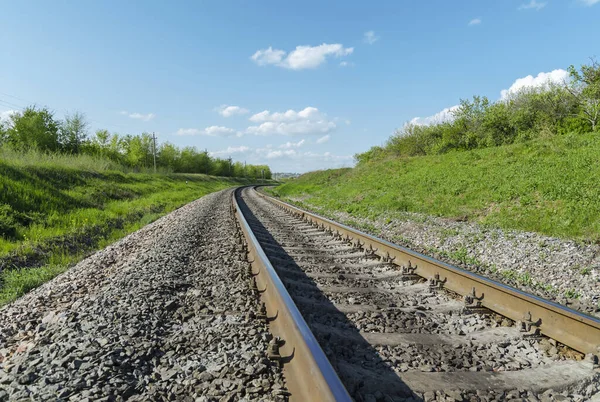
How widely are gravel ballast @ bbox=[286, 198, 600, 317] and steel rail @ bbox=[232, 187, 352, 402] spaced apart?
10.5 feet

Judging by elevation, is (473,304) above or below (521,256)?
below

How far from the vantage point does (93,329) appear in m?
3.12

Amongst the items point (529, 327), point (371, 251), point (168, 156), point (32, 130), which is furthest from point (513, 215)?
point (168, 156)

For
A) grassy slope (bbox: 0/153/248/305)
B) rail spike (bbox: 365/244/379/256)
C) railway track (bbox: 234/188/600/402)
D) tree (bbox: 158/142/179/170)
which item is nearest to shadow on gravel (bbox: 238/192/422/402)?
railway track (bbox: 234/188/600/402)

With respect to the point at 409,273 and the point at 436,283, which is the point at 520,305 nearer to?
the point at 436,283

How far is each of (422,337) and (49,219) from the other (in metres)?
12.2

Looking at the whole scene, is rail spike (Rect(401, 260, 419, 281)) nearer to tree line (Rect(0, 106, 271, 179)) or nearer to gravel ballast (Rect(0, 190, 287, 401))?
gravel ballast (Rect(0, 190, 287, 401))

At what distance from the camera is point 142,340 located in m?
2.96

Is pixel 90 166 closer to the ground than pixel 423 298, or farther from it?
farther from it

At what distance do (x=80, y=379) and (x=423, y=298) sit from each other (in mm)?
3397

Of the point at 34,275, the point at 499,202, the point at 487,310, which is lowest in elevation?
the point at 34,275

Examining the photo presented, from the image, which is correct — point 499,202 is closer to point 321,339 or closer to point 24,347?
point 321,339

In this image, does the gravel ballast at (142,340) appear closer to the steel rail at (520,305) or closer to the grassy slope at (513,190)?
the steel rail at (520,305)

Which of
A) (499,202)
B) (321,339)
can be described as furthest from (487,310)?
(499,202)
